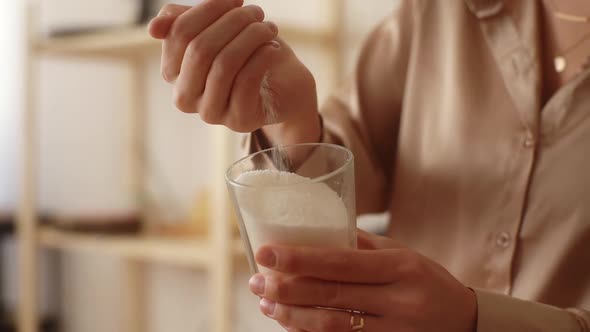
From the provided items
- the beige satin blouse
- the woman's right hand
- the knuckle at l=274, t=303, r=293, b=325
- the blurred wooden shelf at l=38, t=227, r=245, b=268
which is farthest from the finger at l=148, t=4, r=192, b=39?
the blurred wooden shelf at l=38, t=227, r=245, b=268

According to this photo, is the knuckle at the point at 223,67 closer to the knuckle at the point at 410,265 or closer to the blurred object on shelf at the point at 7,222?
the knuckle at the point at 410,265

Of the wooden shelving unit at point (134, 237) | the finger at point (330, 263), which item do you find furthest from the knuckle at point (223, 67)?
the wooden shelving unit at point (134, 237)

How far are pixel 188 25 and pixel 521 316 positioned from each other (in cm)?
35

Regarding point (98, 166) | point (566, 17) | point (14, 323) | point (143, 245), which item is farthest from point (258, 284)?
point (14, 323)

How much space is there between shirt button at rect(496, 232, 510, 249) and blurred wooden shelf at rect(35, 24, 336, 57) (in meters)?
0.76

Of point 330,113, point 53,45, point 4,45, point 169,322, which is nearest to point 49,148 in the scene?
point 4,45

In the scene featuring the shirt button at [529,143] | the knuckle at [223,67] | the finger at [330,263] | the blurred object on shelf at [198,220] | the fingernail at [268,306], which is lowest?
the blurred object on shelf at [198,220]

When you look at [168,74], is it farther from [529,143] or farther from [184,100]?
[529,143]

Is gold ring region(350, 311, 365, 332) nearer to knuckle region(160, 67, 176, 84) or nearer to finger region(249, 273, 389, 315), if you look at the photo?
finger region(249, 273, 389, 315)

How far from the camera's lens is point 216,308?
1417 mm

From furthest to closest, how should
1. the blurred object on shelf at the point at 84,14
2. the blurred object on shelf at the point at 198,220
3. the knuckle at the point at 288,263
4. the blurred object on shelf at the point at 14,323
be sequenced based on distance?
the blurred object on shelf at the point at 14,323, the blurred object on shelf at the point at 84,14, the blurred object on shelf at the point at 198,220, the knuckle at the point at 288,263

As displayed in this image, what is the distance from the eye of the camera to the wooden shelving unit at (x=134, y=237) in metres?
1.39

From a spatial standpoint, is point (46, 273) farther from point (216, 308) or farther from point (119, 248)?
point (216, 308)

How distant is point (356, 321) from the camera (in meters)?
0.44
